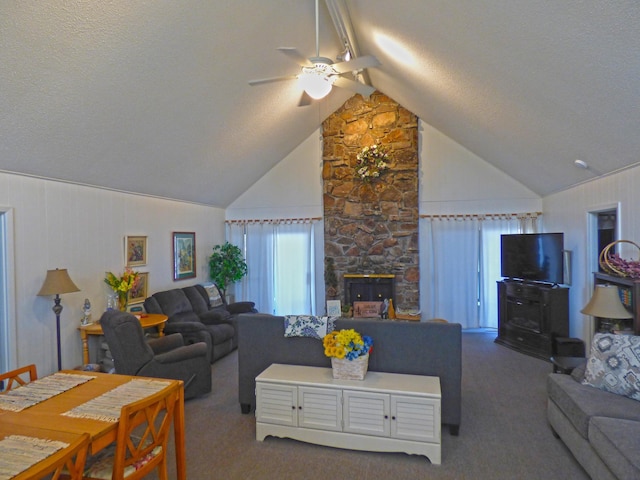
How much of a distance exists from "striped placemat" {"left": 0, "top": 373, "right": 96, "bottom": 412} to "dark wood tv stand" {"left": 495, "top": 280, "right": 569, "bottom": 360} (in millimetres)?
5363

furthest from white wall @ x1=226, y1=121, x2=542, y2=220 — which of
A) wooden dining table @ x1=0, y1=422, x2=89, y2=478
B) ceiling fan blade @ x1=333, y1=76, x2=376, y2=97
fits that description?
wooden dining table @ x1=0, y1=422, x2=89, y2=478

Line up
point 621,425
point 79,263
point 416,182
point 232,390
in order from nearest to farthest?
1. point 621,425
2. point 232,390
3. point 79,263
4. point 416,182

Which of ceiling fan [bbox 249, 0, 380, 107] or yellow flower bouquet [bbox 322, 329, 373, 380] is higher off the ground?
ceiling fan [bbox 249, 0, 380, 107]

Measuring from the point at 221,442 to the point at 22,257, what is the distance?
2789 mm

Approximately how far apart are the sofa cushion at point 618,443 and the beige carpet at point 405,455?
0.45m

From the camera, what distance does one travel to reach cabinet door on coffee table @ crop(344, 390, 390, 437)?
2924 millimetres

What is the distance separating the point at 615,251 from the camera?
4305mm

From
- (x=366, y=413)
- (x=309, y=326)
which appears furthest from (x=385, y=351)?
(x=309, y=326)

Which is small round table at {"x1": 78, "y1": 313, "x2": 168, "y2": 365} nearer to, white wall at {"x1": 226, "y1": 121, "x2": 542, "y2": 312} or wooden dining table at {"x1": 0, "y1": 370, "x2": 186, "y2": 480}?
wooden dining table at {"x1": 0, "y1": 370, "x2": 186, "y2": 480}

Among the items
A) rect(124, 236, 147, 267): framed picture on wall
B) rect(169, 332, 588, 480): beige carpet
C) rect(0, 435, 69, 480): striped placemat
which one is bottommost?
rect(169, 332, 588, 480): beige carpet

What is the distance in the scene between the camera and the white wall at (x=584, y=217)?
3.90 metres

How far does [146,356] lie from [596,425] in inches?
143

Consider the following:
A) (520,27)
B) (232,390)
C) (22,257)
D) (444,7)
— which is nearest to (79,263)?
(22,257)

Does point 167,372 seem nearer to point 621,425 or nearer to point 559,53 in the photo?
point 621,425
